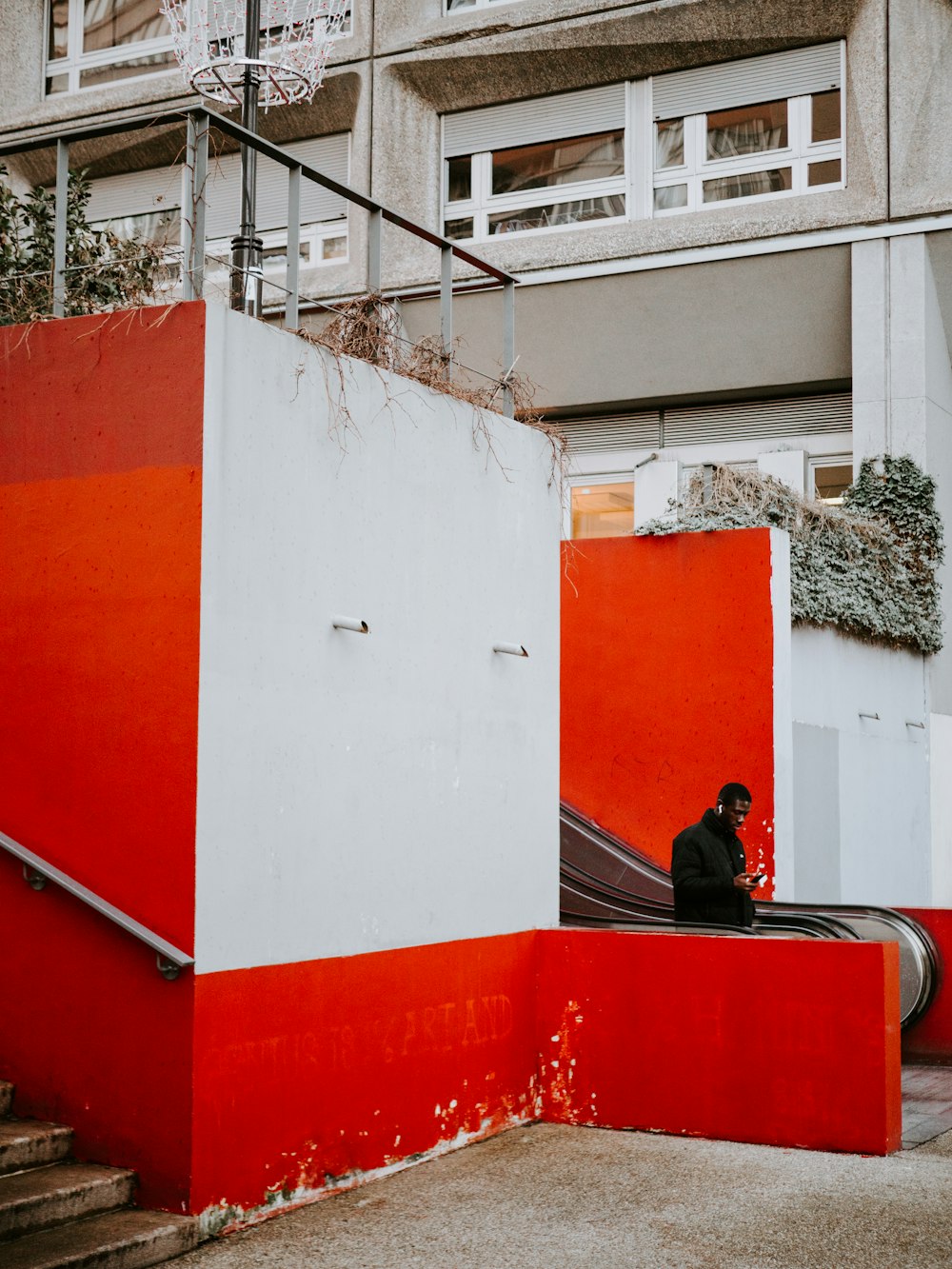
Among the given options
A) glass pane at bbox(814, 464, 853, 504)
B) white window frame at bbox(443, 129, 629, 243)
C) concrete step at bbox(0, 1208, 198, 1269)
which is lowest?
concrete step at bbox(0, 1208, 198, 1269)

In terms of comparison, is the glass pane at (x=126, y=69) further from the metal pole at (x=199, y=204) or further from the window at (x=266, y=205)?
the metal pole at (x=199, y=204)

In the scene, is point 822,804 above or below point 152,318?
below

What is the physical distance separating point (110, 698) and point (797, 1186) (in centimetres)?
386

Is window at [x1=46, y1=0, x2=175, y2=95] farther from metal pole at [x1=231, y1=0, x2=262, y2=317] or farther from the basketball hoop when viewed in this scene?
metal pole at [x1=231, y1=0, x2=262, y2=317]

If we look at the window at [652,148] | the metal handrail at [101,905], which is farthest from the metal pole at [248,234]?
the window at [652,148]

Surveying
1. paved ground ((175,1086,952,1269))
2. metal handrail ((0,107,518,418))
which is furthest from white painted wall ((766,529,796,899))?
metal handrail ((0,107,518,418))

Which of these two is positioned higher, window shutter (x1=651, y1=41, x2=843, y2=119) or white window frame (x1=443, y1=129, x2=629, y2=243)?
window shutter (x1=651, y1=41, x2=843, y2=119)

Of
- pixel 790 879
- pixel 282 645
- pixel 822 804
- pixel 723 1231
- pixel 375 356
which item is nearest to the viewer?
pixel 723 1231

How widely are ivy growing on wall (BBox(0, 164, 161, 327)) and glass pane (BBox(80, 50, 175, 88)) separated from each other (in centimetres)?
1219

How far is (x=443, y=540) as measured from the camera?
7.80 meters

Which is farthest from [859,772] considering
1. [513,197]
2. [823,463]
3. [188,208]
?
[188,208]

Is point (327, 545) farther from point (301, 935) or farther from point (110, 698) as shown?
point (301, 935)

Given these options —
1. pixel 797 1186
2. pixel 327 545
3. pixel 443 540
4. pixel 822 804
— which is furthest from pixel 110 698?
pixel 822 804

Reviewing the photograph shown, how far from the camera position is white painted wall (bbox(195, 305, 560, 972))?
6.32 meters
